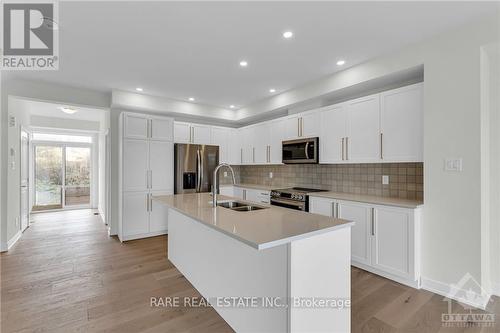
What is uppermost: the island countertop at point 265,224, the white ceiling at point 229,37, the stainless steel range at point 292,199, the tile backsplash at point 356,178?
the white ceiling at point 229,37

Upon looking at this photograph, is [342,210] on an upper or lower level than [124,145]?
lower

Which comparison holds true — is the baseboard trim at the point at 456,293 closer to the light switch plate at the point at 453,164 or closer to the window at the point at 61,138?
the light switch plate at the point at 453,164

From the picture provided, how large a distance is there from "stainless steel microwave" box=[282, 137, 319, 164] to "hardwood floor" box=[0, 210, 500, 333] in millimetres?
1689

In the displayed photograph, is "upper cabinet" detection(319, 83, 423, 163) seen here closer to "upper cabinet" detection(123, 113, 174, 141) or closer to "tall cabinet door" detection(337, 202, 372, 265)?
"tall cabinet door" detection(337, 202, 372, 265)

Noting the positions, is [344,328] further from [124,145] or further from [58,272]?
[124,145]

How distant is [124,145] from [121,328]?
9.86 ft

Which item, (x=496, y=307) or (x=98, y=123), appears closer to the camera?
(x=496, y=307)

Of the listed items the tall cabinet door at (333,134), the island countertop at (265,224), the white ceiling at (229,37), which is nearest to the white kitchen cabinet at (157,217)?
the white ceiling at (229,37)

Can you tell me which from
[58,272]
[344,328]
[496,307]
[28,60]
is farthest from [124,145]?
[496,307]

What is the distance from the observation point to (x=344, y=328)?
1721 millimetres

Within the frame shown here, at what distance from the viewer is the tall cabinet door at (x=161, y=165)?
14.6ft

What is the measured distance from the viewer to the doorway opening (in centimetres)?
673

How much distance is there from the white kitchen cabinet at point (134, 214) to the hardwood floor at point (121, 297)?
0.48 m

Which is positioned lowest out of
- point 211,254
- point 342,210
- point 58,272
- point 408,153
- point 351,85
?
point 58,272
